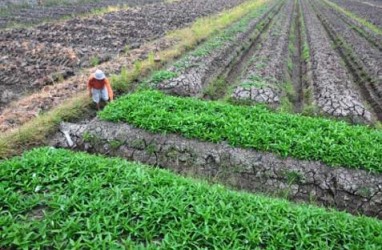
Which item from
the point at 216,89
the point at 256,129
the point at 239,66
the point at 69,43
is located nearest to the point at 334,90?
the point at 216,89

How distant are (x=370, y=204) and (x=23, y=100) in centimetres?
854

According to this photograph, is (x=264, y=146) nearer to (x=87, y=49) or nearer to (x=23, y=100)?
(x=23, y=100)

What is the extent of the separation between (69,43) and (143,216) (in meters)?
12.2

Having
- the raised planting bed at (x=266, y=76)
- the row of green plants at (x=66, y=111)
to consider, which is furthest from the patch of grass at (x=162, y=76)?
the raised planting bed at (x=266, y=76)

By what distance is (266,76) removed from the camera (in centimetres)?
1145

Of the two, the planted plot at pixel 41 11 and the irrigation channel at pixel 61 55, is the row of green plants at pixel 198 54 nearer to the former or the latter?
the irrigation channel at pixel 61 55

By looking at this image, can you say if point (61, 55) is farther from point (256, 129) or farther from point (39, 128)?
point (256, 129)

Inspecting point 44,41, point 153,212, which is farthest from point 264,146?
point 44,41

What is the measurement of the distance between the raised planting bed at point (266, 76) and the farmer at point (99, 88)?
3530 mm

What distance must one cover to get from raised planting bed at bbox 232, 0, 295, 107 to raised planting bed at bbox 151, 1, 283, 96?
0.94 metres

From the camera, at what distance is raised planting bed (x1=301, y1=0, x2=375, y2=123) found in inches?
364

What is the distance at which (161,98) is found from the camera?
8.94m

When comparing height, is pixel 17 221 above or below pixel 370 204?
above

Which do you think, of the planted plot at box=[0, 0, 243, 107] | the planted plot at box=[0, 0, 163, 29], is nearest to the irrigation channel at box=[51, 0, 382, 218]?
the planted plot at box=[0, 0, 243, 107]
